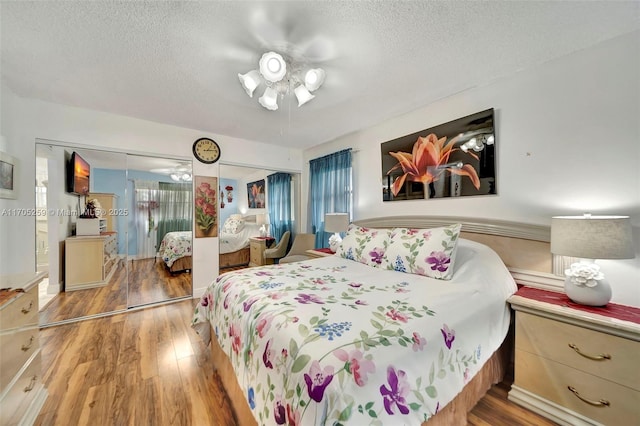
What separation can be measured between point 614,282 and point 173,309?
14.0 feet

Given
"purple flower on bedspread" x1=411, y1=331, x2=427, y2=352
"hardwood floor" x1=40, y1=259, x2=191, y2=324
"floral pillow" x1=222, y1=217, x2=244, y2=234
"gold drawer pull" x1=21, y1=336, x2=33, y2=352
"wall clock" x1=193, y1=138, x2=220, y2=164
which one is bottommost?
"hardwood floor" x1=40, y1=259, x2=191, y2=324

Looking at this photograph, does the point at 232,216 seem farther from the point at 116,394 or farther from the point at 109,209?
the point at 116,394

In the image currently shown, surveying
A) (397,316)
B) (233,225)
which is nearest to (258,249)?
(233,225)

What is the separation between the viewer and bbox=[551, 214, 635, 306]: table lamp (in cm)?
131

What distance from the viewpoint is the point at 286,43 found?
161 cm

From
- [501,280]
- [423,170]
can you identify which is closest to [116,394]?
[501,280]

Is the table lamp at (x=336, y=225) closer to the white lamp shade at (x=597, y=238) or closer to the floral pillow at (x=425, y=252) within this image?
the floral pillow at (x=425, y=252)

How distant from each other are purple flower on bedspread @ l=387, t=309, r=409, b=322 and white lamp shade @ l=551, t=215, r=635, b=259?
3.94 feet

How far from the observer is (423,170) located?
8.43 feet

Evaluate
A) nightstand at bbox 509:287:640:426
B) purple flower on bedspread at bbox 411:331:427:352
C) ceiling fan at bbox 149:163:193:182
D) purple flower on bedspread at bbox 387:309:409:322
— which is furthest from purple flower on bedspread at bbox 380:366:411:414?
ceiling fan at bbox 149:163:193:182

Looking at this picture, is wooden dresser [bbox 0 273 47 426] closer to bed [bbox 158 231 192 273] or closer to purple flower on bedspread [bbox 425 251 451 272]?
bed [bbox 158 231 192 273]

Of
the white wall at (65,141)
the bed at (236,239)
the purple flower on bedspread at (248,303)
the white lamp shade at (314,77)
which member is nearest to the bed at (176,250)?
the white wall at (65,141)

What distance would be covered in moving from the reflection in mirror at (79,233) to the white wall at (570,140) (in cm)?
415

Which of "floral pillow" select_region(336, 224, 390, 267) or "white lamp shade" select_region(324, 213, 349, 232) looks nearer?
"floral pillow" select_region(336, 224, 390, 267)
